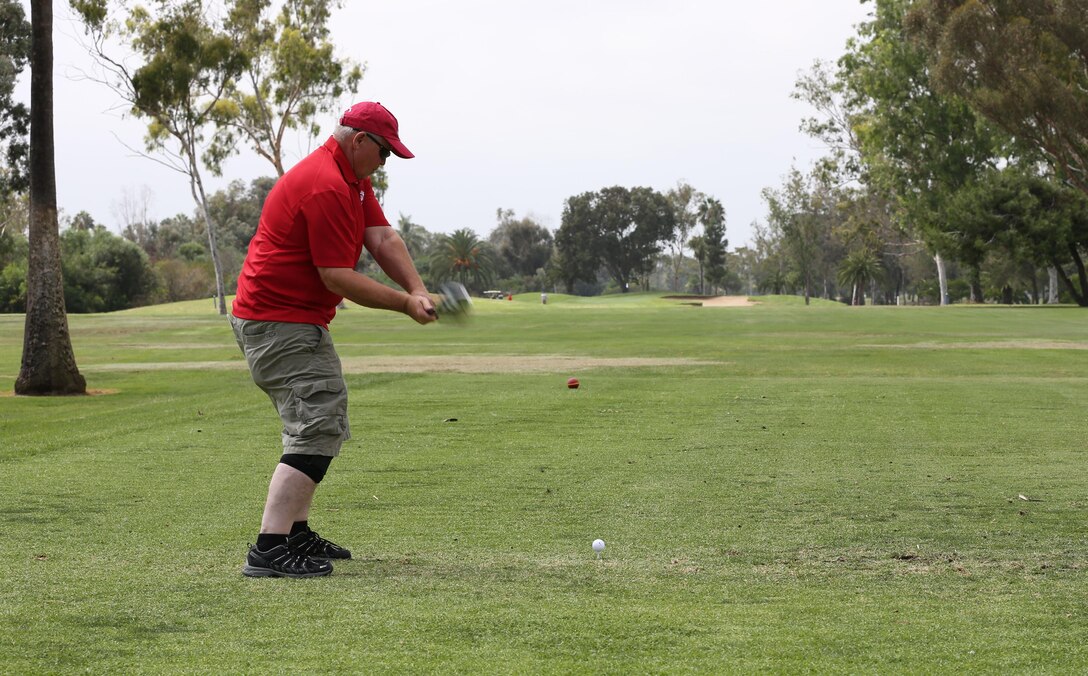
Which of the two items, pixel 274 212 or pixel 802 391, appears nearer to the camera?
pixel 274 212

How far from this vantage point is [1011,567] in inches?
239

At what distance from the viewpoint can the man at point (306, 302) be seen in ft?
18.8

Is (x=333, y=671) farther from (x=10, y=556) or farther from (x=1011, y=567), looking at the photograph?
(x=1011, y=567)

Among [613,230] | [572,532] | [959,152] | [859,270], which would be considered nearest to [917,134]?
[959,152]

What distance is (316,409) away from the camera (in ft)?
19.2

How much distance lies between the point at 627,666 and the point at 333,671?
978 mm

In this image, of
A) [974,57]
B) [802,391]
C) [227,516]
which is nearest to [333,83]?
[974,57]

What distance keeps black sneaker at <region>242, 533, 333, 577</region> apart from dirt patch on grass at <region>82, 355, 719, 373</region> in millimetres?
16434

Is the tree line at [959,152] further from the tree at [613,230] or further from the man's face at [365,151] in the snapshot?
the man's face at [365,151]

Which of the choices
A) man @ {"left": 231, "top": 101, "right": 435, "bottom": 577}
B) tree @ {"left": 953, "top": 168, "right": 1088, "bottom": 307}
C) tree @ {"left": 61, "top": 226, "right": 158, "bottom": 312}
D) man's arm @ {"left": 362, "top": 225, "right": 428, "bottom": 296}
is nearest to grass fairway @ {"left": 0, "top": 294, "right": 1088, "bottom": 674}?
man @ {"left": 231, "top": 101, "right": 435, "bottom": 577}

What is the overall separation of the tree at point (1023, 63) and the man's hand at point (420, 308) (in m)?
44.3

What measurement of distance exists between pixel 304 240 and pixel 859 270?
358 feet

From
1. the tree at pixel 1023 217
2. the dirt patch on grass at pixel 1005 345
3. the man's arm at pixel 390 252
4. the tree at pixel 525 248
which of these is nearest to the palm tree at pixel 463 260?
the tree at pixel 525 248

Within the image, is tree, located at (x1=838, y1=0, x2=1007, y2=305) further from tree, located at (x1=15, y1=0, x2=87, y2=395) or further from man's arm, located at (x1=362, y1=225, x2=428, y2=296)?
man's arm, located at (x1=362, y1=225, x2=428, y2=296)
